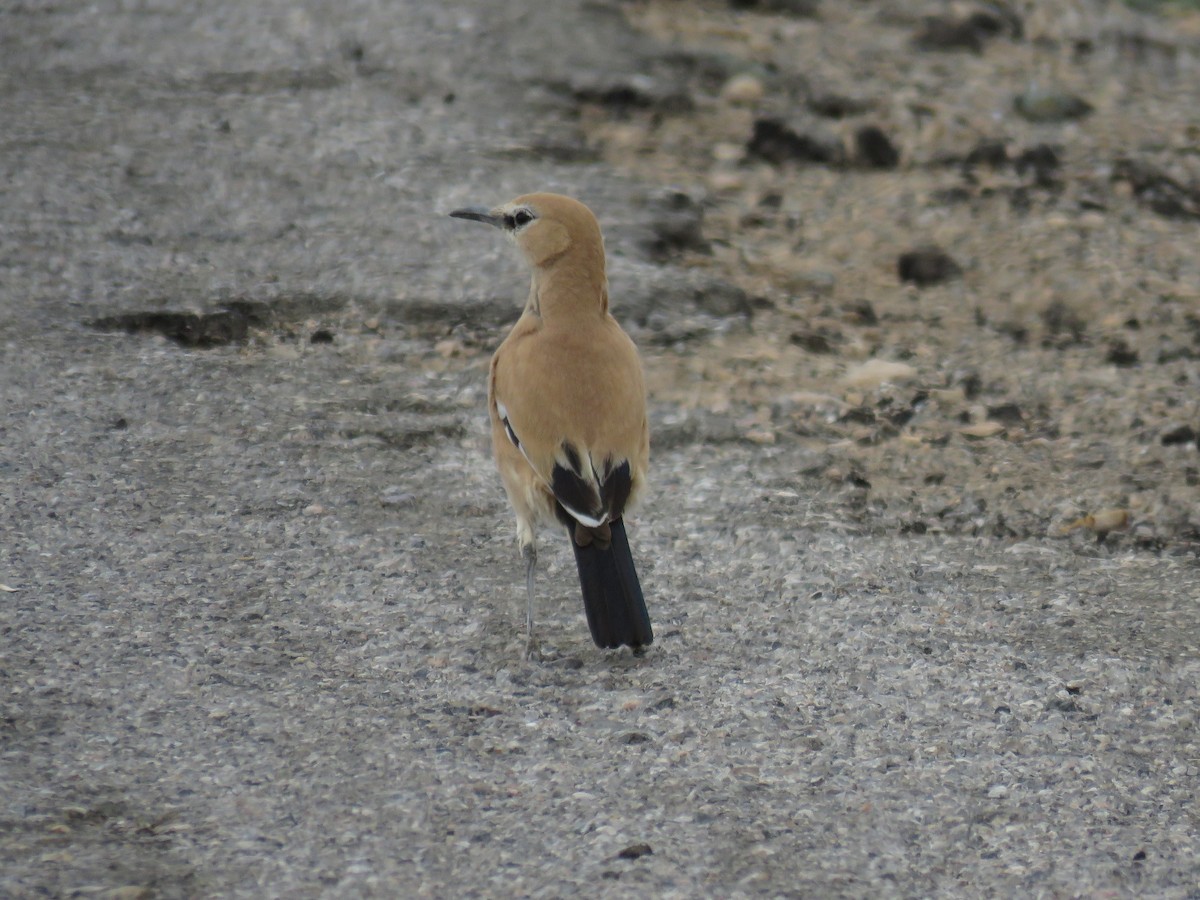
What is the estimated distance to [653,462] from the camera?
18.8 ft

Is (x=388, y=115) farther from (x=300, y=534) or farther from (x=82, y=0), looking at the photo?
(x=300, y=534)

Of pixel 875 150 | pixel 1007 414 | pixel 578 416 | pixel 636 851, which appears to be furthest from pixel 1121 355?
pixel 636 851

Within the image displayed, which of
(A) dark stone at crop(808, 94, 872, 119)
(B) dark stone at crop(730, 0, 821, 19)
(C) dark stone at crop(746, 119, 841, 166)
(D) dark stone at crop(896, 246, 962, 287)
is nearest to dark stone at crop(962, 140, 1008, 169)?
(C) dark stone at crop(746, 119, 841, 166)

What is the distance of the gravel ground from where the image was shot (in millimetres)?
3729

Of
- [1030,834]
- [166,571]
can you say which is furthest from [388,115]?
[1030,834]

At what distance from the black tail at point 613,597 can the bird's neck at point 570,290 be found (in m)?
0.95

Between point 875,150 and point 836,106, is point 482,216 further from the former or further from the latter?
point 836,106

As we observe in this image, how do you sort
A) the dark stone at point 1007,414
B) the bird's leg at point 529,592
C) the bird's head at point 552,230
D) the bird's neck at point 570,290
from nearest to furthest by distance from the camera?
the bird's leg at point 529,592
the bird's neck at point 570,290
the bird's head at point 552,230
the dark stone at point 1007,414

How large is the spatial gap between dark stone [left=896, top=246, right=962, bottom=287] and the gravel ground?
0.37 ft

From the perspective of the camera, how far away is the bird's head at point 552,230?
5.27 m

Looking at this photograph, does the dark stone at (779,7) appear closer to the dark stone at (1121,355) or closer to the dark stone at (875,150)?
the dark stone at (875,150)

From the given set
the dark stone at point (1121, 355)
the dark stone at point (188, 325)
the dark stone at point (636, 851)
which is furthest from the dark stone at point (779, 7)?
the dark stone at point (636, 851)

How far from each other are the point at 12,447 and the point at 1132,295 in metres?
4.58

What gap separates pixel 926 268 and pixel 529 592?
329 cm
